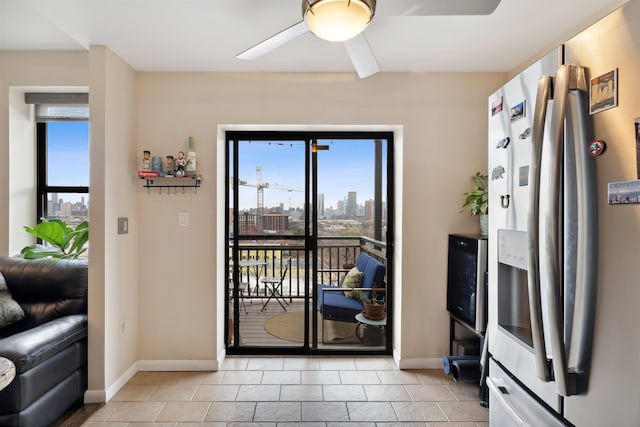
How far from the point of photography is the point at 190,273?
294 centimetres

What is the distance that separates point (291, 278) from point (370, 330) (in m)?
0.93

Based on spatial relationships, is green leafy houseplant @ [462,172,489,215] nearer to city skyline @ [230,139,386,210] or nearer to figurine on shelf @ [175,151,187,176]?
city skyline @ [230,139,386,210]

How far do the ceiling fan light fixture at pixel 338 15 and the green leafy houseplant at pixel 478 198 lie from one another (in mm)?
1607

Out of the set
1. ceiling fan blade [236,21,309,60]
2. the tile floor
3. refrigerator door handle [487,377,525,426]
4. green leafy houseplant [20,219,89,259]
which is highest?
ceiling fan blade [236,21,309,60]

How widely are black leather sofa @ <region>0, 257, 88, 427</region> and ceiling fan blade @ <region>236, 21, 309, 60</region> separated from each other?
1992 millimetres

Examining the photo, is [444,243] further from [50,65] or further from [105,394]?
[50,65]

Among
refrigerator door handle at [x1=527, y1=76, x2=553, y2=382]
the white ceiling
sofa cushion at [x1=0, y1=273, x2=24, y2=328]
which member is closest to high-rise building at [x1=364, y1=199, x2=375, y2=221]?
the white ceiling

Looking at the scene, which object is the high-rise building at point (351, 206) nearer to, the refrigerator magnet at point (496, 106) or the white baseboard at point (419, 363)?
the white baseboard at point (419, 363)

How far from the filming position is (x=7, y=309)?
230cm

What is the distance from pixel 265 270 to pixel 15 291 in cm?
188

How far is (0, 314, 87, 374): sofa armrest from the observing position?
1.88 metres

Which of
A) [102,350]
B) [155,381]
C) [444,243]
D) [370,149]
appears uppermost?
[370,149]

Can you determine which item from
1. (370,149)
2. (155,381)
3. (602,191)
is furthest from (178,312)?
(602,191)

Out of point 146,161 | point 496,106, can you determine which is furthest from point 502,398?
point 146,161
